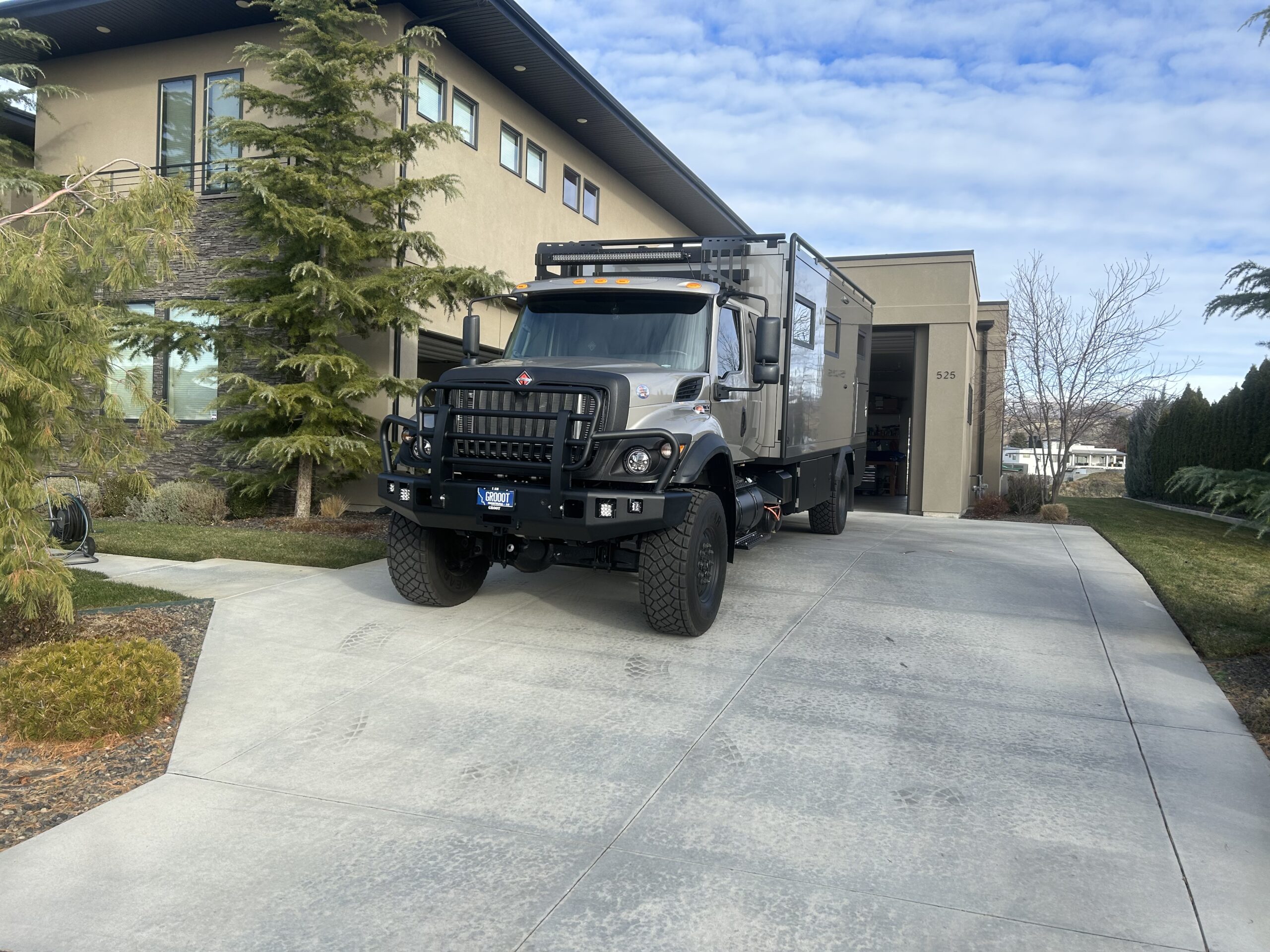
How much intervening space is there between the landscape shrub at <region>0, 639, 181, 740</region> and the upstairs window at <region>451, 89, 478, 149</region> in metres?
11.8

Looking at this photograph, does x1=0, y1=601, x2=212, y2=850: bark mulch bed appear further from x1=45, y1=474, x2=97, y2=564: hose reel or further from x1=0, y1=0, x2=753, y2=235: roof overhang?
x1=0, y1=0, x2=753, y2=235: roof overhang

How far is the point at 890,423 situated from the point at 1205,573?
19.1 m

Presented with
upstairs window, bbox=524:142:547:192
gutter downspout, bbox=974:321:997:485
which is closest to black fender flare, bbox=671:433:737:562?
upstairs window, bbox=524:142:547:192

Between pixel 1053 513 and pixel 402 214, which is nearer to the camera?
pixel 402 214

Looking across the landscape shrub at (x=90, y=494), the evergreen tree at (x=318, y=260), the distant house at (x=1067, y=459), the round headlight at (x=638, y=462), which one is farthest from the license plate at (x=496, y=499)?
the distant house at (x=1067, y=459)

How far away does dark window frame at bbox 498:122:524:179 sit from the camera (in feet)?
53.2

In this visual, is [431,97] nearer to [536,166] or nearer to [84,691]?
[536,166]

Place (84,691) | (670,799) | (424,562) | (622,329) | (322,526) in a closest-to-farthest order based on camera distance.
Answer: (670,799), (84,691), (424,562), (622,329), (322,526)

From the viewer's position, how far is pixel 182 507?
1200cm

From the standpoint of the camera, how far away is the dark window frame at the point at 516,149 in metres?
16.2

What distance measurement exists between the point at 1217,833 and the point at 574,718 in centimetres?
291

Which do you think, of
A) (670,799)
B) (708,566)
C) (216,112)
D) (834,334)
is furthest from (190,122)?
(670,799)

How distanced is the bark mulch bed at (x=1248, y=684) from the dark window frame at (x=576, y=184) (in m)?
15.3

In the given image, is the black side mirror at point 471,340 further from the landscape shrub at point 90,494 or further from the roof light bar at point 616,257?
the landscape shrub at point 90,494
